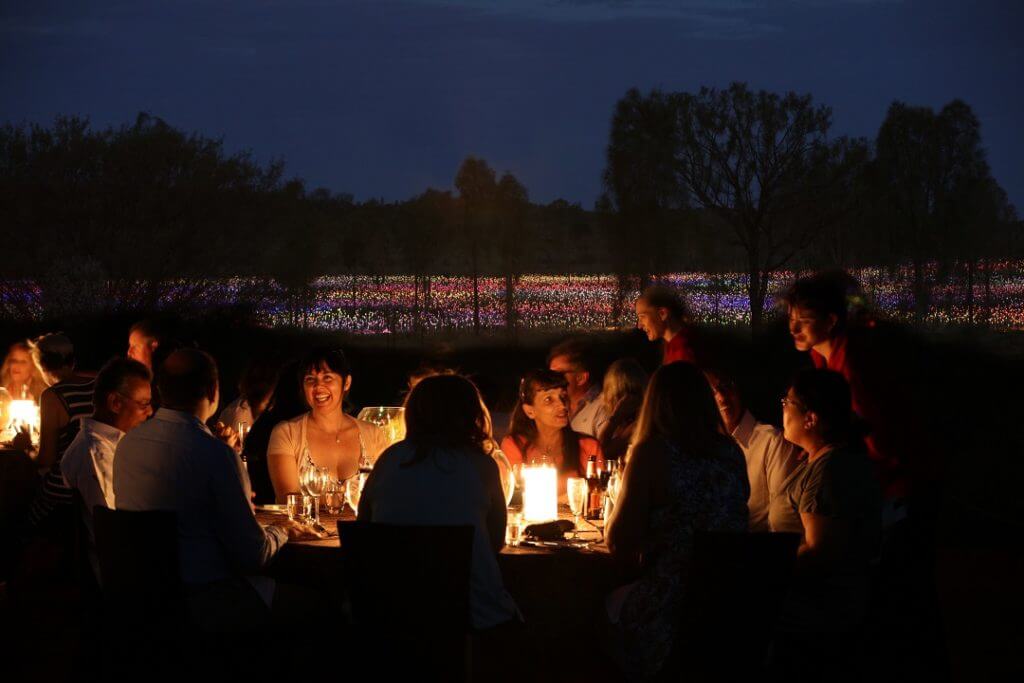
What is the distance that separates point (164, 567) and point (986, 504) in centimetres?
1016

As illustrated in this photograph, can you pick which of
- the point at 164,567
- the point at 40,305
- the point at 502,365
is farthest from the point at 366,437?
the point at 40,305

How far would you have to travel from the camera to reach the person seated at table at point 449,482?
352cm

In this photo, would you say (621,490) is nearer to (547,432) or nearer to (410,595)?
(410,595)

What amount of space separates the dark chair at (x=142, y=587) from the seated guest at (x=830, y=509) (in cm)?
198

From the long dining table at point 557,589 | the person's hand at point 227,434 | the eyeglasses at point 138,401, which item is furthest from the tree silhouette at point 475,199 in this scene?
the long dining table at point 557,589

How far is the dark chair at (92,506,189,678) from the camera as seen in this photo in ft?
11.3

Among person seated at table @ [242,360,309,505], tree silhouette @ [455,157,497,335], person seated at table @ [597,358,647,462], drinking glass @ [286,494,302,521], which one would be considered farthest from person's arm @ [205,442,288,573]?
tree silhouette @ [455,157,497,335]

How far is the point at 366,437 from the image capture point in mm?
5254

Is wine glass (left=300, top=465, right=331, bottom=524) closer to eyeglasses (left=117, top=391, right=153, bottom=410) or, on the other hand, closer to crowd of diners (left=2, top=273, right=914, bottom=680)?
crowd of diners (left=2, top=273, right=914, bottom=680)

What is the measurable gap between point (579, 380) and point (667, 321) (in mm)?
627

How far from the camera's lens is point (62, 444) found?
5.73m

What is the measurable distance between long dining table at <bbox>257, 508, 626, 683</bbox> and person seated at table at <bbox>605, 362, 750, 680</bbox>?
9.7 inches

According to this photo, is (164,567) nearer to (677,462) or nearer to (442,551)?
(442,551)

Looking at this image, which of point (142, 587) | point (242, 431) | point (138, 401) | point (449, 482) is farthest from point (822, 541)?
point (242, 431)
